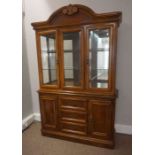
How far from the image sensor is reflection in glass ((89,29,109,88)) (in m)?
2.05

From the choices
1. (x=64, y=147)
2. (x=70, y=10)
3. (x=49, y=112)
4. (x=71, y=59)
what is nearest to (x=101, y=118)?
(x=64, y=147)

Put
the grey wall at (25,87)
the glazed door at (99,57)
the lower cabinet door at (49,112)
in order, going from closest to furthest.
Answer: the glazed door at (99,57), the lower cabinet door at (49,112), the grey wall at (25,87)

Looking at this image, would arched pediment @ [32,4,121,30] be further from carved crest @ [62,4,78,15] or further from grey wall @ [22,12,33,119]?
grey wall @ [22,12,33,119]

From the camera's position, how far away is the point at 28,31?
9.56ft

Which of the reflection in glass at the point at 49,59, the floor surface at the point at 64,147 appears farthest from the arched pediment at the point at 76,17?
the floor surface at the point at 64,147

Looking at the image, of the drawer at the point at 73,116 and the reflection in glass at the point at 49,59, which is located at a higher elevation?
the reflection in glass at the point at 49,59

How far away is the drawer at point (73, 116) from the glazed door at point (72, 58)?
1.31 feet

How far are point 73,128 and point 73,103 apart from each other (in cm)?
42

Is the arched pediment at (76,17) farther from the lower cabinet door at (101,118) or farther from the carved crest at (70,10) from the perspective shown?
the lower cabinet door at (101,118)

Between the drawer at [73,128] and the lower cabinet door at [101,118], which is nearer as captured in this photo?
the lower cabinet door at [101,118]

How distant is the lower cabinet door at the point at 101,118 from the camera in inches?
81.2
